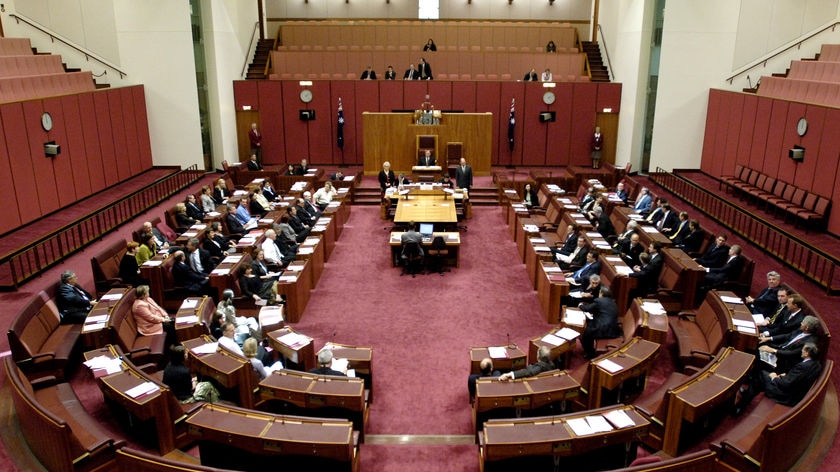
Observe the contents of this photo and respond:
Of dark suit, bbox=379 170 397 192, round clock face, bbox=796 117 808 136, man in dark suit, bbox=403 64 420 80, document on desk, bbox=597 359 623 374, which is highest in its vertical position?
man in dark suit, bbox=403 64 420 80

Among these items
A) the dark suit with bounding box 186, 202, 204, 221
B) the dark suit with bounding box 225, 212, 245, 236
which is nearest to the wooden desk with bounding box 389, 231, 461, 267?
the dark suit with bounding box 225, 212, 245, 236

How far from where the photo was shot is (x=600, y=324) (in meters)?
8.91

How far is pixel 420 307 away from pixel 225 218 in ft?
17.9

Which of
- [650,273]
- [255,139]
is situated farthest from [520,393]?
[255,139]

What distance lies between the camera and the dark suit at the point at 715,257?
1103cm

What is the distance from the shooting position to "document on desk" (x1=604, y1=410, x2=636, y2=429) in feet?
19.9

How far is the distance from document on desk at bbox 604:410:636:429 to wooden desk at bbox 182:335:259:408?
4068mm

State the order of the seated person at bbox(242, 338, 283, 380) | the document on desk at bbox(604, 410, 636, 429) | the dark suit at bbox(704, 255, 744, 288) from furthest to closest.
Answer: the dark suit at bbox(704, 255, 744, 288), the seated person at bbox(242, 338, 283, 380), the document on desk at bbox(604, 410, 636, 429)

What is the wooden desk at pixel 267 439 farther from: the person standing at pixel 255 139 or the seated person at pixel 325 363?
the person standing at pixel 255 139

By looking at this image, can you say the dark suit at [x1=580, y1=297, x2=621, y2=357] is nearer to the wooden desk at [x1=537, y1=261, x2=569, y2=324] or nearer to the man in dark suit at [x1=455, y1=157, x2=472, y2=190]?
the wooden desk at [x1=537, y1=261, x2=569, y2=324]

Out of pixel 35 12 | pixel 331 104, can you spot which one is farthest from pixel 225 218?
pixel 35 12

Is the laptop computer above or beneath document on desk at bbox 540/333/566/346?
above

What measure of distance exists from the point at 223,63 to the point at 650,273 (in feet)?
52.5

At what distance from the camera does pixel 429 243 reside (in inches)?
507
